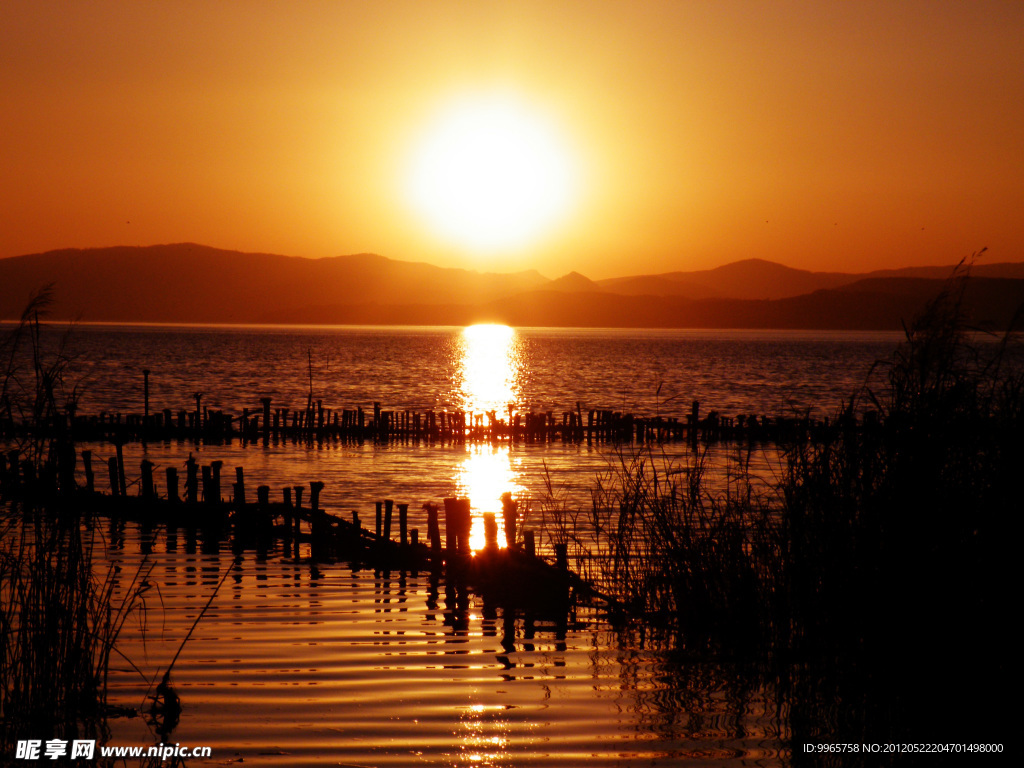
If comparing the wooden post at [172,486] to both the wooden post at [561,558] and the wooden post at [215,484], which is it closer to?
the wooden post at [215,484]

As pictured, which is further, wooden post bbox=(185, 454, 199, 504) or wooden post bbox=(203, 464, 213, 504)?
wooden post bbox=(185, 454, 199, 504)

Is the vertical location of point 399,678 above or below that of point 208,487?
below

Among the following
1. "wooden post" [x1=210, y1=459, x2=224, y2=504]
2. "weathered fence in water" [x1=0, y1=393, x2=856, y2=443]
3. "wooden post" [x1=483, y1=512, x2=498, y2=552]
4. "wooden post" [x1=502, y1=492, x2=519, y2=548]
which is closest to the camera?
"wooden post" [x1=483, y1=512, x2=498, y2=552]

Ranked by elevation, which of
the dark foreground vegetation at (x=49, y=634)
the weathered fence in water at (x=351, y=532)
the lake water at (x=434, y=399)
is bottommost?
the lake water at (x=434, y=399)

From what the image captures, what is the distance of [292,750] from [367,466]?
2046 centimetres

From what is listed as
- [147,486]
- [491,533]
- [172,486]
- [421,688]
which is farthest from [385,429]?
[421,688]

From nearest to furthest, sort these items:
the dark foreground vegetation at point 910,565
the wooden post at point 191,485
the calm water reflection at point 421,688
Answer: the dark foreground vegetation at point 910,565 → the calm water reflection at point 421,688 → the wooden post at point 191,485

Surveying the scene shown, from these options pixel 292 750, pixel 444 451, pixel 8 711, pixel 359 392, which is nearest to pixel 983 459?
pixel 292 750

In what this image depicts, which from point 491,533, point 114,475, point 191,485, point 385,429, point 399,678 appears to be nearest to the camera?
point 399,678

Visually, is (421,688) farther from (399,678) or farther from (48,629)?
(48,629)

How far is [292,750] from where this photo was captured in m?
6.14

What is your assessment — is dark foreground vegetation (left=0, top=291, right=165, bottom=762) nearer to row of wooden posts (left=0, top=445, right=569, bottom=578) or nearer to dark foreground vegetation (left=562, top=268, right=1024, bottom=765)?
row of wooden posts (left=0, top=445, right=569, bottom=578)

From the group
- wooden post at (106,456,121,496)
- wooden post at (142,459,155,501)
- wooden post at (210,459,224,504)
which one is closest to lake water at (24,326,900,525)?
wooden post at (210,459,224,504)

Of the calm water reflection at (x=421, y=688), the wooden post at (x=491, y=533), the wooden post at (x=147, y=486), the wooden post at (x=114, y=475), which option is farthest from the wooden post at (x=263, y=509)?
the wooden post at (x=114, y=475)
